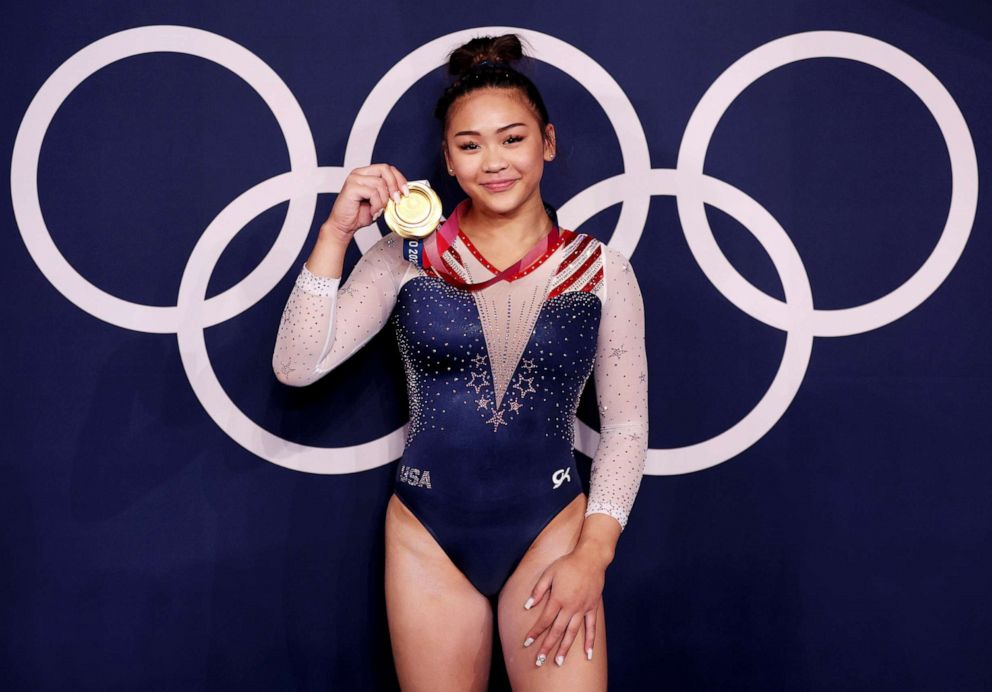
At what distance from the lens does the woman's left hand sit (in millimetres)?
1945

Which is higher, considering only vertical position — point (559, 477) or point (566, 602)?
point (559, 477)

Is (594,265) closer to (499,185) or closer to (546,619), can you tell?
(499,185)

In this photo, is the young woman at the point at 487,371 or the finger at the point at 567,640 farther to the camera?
the young woman at the point at 487,371

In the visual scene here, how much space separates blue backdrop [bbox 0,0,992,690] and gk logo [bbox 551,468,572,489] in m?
0.42

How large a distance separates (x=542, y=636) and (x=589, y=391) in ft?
2.75

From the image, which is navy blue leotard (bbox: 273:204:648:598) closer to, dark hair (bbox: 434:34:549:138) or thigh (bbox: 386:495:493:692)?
thigh (bbox: 386:495:493:692)

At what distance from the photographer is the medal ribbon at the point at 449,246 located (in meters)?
2.17

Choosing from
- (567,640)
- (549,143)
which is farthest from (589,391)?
(567,640)

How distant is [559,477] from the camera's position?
2186mm

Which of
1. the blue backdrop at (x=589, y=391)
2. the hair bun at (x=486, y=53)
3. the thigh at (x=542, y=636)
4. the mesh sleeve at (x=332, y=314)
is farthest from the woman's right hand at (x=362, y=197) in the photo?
the thigh at (x=542, y=636)

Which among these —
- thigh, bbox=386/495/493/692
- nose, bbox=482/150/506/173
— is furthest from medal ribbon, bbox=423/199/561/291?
thigh, bbox=386/495/493/692

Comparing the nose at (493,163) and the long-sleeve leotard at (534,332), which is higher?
the nose at (493,163)

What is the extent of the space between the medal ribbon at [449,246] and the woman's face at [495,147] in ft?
0.41

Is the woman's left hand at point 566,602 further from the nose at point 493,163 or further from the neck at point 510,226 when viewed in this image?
the nose at point 493,163
